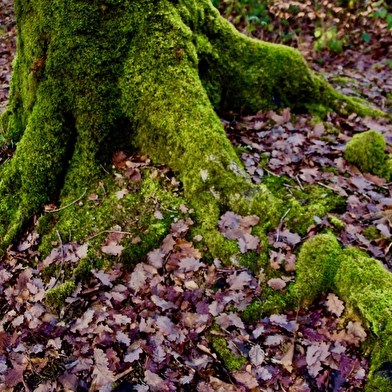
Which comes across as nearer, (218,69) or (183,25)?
(183,25)

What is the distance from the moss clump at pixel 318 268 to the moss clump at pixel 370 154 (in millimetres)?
1654

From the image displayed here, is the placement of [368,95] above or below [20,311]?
above

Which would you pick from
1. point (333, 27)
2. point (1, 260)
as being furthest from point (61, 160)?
point (333, 27)

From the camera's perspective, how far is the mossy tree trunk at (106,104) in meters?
3.62

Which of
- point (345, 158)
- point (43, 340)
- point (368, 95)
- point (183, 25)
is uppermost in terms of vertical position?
point (183, 25)

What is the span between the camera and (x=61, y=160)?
384cm

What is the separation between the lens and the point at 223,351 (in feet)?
9.15

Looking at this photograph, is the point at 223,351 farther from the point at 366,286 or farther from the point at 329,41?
the point at 329,41

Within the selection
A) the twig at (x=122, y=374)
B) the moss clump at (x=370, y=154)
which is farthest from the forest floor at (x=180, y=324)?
the moss clump at (x=370, y=154)

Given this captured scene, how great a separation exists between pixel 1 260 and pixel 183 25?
115 inches

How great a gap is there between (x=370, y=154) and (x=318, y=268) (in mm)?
1968

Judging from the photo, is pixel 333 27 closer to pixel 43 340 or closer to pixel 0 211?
pixel 0 211

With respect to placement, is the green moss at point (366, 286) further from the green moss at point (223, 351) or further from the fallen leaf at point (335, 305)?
the green moss at point (223, 351)

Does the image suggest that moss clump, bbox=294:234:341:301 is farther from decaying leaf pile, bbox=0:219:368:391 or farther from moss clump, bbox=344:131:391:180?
moss clump, bbox=344:131:391:180
